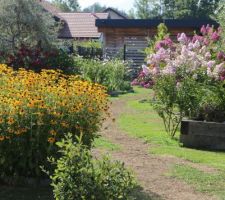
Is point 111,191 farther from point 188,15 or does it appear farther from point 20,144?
point 188,15

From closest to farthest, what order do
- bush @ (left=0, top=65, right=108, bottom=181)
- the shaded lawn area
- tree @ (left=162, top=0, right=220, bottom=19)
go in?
bush @ (left=0, top=65, right=108, bottom=181) → the shaded lawn area → tree @ (left=162, top=0, right=220, bottom=19)

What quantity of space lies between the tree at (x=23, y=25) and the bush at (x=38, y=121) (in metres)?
11.4

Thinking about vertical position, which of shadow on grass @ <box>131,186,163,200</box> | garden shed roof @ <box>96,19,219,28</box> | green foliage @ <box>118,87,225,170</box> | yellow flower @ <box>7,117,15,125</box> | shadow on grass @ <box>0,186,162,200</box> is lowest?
green foliage @ <box>118,87,225,170</box>

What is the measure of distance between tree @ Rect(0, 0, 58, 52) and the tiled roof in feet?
78.5

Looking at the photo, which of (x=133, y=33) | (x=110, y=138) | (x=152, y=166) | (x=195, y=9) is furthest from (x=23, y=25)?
(x=195, y=9)

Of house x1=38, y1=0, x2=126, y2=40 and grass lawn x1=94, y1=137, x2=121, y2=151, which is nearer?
grass lawn x1=94, y1=137, x2=121, y2=151

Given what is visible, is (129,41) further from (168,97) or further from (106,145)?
(106,145)

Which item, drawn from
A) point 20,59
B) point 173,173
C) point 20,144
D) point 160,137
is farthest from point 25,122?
point 20,59

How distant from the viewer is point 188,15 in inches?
2638

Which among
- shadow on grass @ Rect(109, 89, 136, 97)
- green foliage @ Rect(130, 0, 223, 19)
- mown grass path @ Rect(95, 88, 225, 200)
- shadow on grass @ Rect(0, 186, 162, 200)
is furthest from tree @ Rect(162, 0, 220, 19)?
shadow on grass @ Rect(0, 186, 162, 200)

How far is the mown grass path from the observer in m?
5.79

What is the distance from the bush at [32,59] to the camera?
16.2 meters

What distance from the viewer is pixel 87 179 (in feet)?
14.2

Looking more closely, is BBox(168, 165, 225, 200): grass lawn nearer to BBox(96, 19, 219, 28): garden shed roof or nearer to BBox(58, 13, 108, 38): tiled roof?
BBox(96, 19, 219, 28): garden shed roof
